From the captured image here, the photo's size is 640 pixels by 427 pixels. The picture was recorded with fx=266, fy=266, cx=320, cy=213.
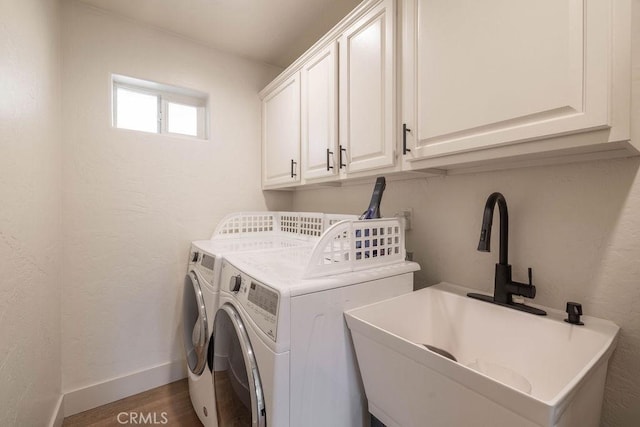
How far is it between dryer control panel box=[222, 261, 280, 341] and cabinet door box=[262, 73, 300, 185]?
3.01 ft

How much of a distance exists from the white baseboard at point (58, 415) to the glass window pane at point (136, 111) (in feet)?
5.60

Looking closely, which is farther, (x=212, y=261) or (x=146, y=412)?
(x=146, y=412)

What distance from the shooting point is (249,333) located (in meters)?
0.93

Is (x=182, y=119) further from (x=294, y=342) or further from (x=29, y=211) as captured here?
(x=294, y=342)

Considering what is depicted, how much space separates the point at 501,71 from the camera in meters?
0.81

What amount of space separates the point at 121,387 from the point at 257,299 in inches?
63.3

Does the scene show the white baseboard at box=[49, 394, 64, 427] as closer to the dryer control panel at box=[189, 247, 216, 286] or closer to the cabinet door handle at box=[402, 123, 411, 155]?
the dryer control panel at box=[189, 247, 216, 286]

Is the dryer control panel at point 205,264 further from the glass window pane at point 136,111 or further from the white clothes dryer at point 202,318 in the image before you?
the glass window pane at point 136,111

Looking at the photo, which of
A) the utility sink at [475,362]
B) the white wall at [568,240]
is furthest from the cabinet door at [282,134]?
the utility sink at [475,362]

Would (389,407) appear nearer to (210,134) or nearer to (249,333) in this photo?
(249,333)

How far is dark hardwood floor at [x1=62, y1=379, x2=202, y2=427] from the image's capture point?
1539mm

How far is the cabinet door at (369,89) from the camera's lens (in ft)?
3.75

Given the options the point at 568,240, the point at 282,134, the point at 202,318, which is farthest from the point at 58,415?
the point at 568,240

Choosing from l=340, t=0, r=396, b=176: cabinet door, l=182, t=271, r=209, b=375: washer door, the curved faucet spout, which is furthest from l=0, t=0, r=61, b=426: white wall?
the curved faucet spout
